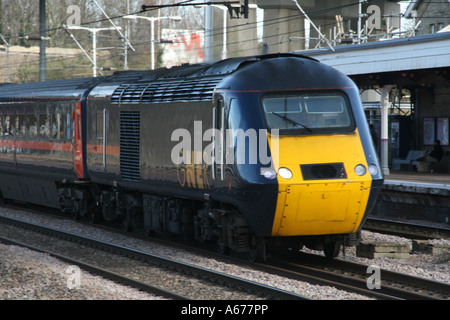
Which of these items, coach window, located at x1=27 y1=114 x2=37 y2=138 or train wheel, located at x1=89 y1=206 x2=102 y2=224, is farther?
coach window, located at x1=27 y1=114 x2=37 y2=138

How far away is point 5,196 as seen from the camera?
71.7ft

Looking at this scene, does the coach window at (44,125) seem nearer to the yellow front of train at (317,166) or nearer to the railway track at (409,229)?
the railway track at (409,229)

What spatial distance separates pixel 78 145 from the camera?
1656cm

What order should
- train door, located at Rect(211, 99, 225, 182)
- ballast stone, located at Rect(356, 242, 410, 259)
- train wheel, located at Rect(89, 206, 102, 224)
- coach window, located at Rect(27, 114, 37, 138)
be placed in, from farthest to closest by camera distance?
coach window, located at Rect(27, 114, 37, 138) < train wheel, located at Rect(89, 206, 102, 224) < ballast stone, located at Rect(356, 242, 410, 259) < train door, located at Rect(211, 99, 225, 182)

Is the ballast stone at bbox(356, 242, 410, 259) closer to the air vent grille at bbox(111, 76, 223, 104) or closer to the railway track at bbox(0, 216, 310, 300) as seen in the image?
the railway track at bbox(0, 216, 310, 300)

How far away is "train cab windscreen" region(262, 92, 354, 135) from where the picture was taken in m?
10.9

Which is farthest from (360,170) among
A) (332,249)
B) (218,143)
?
(218,143)

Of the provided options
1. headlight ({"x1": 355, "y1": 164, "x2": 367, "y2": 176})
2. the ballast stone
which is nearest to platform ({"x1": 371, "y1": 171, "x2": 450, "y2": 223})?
the ballast stone

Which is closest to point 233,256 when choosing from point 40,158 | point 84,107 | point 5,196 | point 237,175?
point 237,175

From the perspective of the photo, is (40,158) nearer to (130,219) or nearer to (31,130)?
(31,130)

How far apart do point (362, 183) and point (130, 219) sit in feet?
20.1

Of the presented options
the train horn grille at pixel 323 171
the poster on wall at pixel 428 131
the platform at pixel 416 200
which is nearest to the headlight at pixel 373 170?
the train horn grille at pixel 323 171

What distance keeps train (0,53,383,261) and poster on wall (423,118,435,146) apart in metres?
14.3

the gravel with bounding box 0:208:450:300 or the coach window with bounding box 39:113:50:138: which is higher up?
the coach window with bounding box 39:113:50:138
